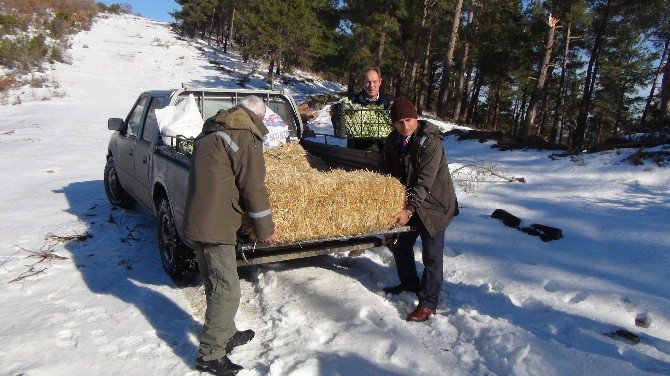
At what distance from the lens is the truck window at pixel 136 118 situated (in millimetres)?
5524

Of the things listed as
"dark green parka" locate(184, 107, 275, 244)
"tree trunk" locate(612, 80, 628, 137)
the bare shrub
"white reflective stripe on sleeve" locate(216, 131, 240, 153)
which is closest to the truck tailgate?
"dark green parka" locate(184, 107, 275, 244)

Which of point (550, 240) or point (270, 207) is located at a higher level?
point (270, 207)

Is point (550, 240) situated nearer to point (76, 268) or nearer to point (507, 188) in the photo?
point (507, 188)

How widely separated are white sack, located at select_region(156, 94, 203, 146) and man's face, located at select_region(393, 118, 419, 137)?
2.16 meters

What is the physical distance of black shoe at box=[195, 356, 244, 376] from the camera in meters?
2.83

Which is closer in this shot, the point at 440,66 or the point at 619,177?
the point at 619,177

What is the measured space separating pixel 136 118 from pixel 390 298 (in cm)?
411

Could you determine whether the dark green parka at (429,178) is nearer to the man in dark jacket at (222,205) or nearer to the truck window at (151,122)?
the man in dark jacket at (222,205)

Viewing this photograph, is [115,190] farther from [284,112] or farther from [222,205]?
[222,205]

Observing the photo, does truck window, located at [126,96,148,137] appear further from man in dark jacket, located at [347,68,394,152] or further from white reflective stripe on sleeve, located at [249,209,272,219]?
white reflective stripe on sleeve, located at [249,209,272,219]

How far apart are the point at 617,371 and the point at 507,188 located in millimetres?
4409

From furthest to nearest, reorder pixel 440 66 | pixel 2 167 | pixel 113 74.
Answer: pixel 440 66 → pixel 113 74 → pixel 2 167

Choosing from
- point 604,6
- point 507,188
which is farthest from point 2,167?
point 604,6

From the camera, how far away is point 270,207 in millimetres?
3109
